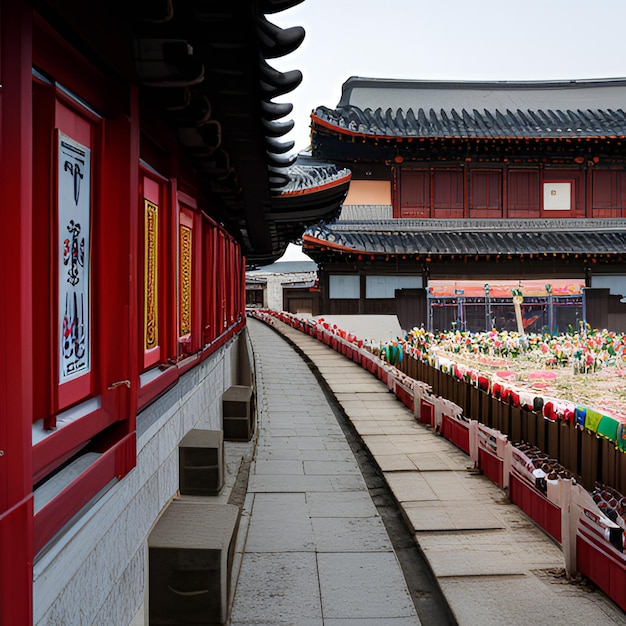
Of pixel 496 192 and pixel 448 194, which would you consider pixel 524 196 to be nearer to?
pixel 496 192

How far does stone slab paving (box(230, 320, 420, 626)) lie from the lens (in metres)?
4.24

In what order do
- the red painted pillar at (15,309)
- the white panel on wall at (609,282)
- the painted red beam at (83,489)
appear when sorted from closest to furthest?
the red painted pillar at (15,309)
the painted red beam at (83,489)
the white panel on wall at (609,282)

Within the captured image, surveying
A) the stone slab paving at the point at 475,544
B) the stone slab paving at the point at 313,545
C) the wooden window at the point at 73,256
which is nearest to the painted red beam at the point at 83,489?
the wooden window at the point at 73,256

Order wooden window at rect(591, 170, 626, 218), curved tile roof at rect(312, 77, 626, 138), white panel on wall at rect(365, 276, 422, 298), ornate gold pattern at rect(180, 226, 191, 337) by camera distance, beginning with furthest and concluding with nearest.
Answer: wooden window at rect(591, 170, 626, 218)
curved tile roof at rect(312, 77, 626, 138)
white panel on wall at rect(365, 276, 422, 298)
ornate gold pattern at rect(180, 226, 191, 337)

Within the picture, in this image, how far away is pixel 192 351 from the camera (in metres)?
6.23

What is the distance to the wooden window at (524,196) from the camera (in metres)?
24.4

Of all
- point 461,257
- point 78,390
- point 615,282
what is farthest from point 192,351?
point 615,282

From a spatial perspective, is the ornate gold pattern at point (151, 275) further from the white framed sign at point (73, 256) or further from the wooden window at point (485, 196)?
the wooden window at point (485, 196)

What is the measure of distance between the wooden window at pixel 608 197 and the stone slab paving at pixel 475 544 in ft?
64.9

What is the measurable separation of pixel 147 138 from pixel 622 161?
85.0 ft

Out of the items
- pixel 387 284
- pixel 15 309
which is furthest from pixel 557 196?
pixel 15 309

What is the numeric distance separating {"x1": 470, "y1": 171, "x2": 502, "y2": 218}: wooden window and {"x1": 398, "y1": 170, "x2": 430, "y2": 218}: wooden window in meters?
2.03

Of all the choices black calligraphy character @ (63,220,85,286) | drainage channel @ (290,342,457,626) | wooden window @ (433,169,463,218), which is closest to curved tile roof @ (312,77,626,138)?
wooden window @ (433,169,463,218)

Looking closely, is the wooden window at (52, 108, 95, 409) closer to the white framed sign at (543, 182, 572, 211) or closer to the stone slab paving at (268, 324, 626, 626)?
the stone slab paving at (268, 324, 626, 626)
